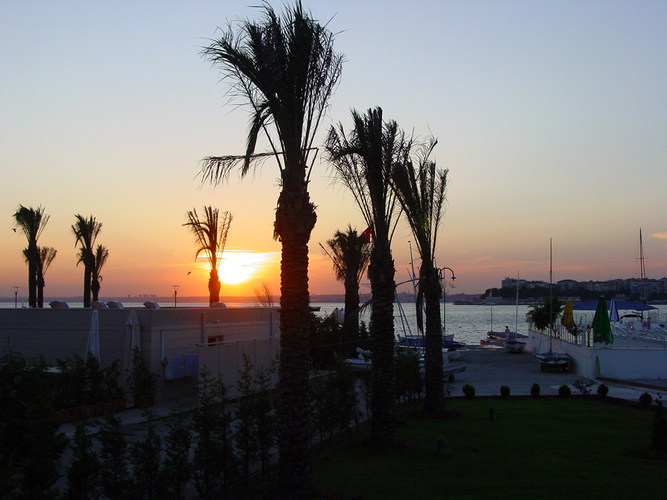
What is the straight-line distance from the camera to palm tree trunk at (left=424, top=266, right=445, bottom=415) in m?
17.4

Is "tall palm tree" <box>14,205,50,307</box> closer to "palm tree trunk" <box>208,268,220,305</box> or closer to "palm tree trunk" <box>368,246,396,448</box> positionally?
"palm tree trunk" <box>208,268,220,305</box>

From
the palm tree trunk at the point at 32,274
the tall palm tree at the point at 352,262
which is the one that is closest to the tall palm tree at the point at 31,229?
the palm tree trunk at the point at 32,274

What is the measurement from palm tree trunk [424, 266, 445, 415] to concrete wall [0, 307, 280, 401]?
22.2 feet

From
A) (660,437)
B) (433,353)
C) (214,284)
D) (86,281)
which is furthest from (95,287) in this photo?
(660,437)

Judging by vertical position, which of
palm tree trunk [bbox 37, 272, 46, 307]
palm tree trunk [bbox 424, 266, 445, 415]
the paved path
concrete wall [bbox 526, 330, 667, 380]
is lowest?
the paved path

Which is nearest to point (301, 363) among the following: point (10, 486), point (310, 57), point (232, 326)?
point (10, 486)

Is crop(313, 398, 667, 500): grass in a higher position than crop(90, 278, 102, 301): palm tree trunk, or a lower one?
lower

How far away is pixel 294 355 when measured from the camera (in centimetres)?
884

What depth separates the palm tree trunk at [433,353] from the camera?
17406 mm

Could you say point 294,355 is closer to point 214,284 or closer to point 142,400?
point 142,400

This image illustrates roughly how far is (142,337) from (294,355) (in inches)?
481

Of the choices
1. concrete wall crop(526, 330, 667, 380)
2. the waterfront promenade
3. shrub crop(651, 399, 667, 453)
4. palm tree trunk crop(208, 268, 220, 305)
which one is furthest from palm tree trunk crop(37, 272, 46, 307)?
shrub crop(651, 399, 667, 453)

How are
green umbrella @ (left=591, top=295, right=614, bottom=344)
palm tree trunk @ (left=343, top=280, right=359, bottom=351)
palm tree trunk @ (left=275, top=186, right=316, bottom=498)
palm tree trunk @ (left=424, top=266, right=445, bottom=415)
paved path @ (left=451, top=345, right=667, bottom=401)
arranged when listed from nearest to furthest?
palm tree trunk @ (left=275, top=186, right=316, bottom=498) < palm tree trunk @ (left=424, top=266, right=445, bottom=415) < paved path @ (left=451, top=345, right=667, bottom=401) < green umbrella @ (left=591, top=295, right=614, bottom=344) < palm tree trunk @ (left=343, top=280, right=359, bottom=351)

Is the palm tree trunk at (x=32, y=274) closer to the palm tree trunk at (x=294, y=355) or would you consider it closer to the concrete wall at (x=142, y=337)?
the concrete wall at (x=142, y=337)
